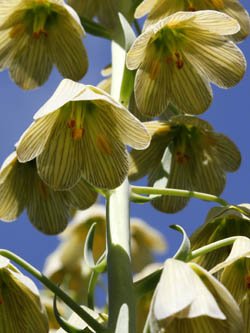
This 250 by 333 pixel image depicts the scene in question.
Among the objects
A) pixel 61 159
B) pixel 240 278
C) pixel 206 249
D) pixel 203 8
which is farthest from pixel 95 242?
pixel 206 249

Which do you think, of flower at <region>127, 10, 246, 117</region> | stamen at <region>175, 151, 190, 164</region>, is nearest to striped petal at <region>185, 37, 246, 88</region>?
flower at <region>127, 10, 246, 117</region>

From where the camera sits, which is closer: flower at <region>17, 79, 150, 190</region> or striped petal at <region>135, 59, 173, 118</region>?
flower at <region>17, 79, 150, 190</region>

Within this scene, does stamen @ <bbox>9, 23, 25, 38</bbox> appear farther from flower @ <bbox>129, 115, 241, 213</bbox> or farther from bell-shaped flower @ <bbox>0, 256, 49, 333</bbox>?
bell-shaped flower @ <bbox>0, 256, 49, 333</bbox>

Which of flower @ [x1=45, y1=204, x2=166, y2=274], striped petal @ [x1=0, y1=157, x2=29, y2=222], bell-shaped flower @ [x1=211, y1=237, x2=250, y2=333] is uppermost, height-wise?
striped petal @ [x1=0, y1=157, x2=29, y2=222]

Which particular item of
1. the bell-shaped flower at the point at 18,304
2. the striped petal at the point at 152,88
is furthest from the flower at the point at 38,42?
the bell-shaped flower at the point at 18,304

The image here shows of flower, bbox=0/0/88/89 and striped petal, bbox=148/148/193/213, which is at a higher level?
flower, bbox=0/0/88/89

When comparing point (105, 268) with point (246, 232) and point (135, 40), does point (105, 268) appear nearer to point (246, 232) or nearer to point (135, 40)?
point (246, 232)

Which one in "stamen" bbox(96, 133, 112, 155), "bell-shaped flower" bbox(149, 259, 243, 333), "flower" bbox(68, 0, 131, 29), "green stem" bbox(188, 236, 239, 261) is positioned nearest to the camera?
"bell-shaped flower" bbox(149, 259, 243, 333)

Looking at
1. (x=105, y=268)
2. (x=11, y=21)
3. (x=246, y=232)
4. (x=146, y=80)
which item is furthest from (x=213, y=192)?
(x=11, y=21)
